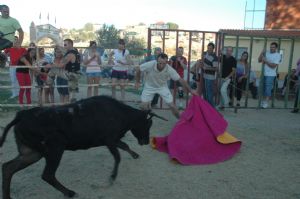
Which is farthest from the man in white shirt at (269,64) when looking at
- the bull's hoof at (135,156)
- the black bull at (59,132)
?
the black bull at (59,132)

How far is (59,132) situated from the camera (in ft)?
13.8

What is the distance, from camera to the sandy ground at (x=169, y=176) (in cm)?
450

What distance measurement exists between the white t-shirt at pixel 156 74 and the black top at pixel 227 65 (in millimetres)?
3099

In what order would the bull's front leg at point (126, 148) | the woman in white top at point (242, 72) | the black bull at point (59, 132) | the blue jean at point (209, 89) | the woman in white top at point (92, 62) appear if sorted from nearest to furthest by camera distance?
the black bull at point (59, 132)
the bull's front leg at point (126, 148)
the blue jean at point (209, 89)
the woman in white top at point (92, 62)
the woman in white top at point (242, 72)

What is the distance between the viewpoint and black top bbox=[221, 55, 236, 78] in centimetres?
990

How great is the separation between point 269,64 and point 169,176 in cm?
611

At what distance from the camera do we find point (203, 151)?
233 inches

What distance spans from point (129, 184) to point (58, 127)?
4.11 ft

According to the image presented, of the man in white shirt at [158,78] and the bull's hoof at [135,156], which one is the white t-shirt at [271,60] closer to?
the man in white shirt at [158,78]

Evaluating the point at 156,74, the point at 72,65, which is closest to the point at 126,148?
the point at 156,74

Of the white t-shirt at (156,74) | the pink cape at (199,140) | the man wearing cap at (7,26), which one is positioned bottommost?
the pink cape at (199,140)

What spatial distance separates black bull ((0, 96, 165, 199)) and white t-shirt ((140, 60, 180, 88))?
7.80ft

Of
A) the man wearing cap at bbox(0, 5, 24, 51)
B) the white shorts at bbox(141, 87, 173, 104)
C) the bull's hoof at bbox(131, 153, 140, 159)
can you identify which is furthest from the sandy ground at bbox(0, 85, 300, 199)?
the man wearing cap at bbox(0, 5, 24, 51)

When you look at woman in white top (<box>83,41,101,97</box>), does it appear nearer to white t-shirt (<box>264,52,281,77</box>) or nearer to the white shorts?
the white shorts
